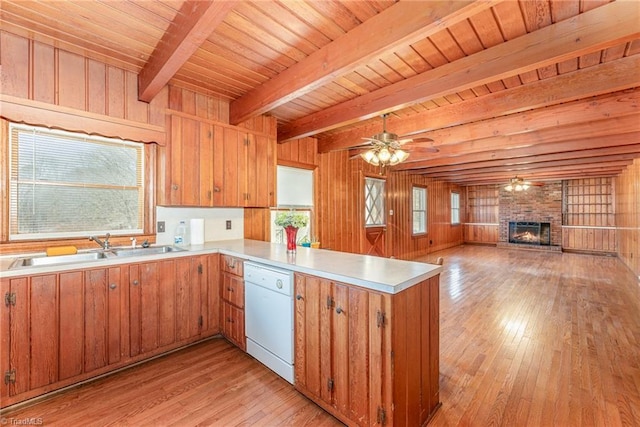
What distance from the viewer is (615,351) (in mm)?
2578

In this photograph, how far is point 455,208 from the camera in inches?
413

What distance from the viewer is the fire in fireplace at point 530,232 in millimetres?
9211

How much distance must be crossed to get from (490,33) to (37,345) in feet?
12.9

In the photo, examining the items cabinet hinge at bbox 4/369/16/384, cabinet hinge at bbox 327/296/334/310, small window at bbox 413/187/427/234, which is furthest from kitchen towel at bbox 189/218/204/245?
small window at bbox 413/187/427/234

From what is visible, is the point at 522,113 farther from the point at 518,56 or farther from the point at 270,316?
the point at 270,316

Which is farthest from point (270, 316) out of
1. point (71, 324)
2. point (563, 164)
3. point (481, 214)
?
point (481, 214)

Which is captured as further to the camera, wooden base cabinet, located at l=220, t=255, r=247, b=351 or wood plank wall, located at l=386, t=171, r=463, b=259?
wood plank wall, located at l=386, t=171, r=463, b=259

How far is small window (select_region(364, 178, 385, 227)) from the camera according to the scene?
6.09m

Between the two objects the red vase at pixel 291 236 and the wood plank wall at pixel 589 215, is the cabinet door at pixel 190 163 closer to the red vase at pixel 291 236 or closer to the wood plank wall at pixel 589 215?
the red vase at pixel 291 236

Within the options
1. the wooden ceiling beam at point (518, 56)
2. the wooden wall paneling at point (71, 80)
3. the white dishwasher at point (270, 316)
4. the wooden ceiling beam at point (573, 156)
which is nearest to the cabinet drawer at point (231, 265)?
the white dishwasher at point (270, 316)

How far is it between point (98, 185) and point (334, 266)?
248 cm
